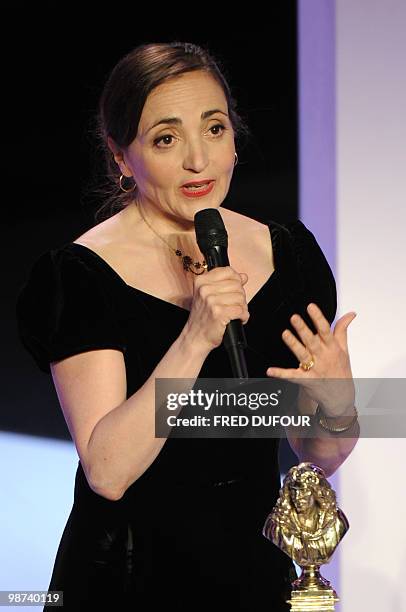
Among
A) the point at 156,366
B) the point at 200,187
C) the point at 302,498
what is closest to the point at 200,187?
the point at 200,187

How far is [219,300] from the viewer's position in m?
1.45

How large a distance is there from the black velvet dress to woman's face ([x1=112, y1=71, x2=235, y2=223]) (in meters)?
0.16

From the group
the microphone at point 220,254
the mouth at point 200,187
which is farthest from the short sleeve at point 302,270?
the microphone at point 220,254

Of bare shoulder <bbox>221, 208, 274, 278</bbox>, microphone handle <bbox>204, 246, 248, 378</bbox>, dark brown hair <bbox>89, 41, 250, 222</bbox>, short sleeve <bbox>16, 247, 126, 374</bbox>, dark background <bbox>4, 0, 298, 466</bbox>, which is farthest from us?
dark background <bbox>4, 0, 298, 466</bbox>

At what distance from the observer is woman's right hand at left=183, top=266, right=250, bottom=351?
145 cm

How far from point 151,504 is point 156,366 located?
235 millimetres

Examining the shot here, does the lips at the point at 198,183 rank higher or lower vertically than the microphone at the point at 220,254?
higher

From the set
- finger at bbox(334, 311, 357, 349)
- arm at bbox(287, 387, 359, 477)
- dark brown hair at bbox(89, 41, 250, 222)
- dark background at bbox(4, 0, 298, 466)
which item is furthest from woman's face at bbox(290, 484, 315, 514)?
dark background at bbox(4, 0, 298, 466)

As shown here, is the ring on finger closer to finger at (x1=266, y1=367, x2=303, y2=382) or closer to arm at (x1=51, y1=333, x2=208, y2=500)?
finger at (x1=266, y1=367, x2=303, y2=382)

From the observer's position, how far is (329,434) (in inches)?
68.1

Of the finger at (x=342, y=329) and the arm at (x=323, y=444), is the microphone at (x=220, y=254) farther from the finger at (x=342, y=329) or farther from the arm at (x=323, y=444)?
the arm at (x=323, y=444)

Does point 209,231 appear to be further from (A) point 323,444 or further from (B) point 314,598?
(B) point 314,598

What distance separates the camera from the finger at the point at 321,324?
4.94 feet

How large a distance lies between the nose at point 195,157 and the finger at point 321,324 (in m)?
0.33
